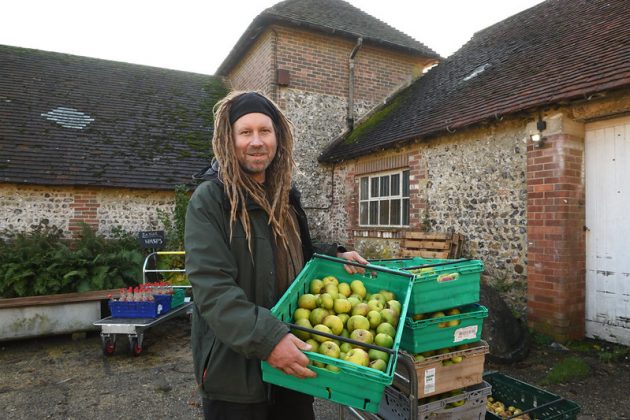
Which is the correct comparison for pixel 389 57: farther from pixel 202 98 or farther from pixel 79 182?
pixel 79 182

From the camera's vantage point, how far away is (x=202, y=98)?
42.5 ft

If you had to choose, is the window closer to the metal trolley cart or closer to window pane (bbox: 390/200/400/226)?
window pane (bbox: 390/200/400/226)

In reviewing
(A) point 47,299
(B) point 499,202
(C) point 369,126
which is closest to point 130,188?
(A) point 47,299

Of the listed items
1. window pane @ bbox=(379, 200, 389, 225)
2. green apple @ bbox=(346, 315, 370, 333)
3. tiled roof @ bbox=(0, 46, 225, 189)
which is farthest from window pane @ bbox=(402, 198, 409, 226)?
green apple @ bbox=(346, 315, 370, 333)

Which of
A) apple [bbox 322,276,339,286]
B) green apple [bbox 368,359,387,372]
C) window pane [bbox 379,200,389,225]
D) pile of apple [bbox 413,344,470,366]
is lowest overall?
pile of apple [bbox 413,344,470,366]

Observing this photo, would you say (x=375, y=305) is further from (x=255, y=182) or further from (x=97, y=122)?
(x=97, y=122)

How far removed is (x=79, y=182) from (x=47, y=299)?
→ 3407 mm

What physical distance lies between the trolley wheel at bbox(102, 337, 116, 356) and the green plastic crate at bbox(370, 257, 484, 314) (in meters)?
4.72

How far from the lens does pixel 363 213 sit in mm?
9914

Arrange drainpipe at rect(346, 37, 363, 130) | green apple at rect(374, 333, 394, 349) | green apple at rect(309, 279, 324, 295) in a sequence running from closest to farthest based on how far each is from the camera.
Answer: green apple at rect(374, 333, 394, 349) < green apple at rect(309, 279, 324, 295) < drainpipe at rect(346, 37, 363, 130)

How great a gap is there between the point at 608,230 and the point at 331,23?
8619 mm

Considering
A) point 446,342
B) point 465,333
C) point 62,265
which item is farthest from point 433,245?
point 62,265

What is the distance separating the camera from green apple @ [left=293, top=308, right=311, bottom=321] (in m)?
1.91

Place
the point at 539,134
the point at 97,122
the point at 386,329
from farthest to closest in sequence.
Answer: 1. the point at 97,122
2. the point at 539,134
3. the point at 386,329
